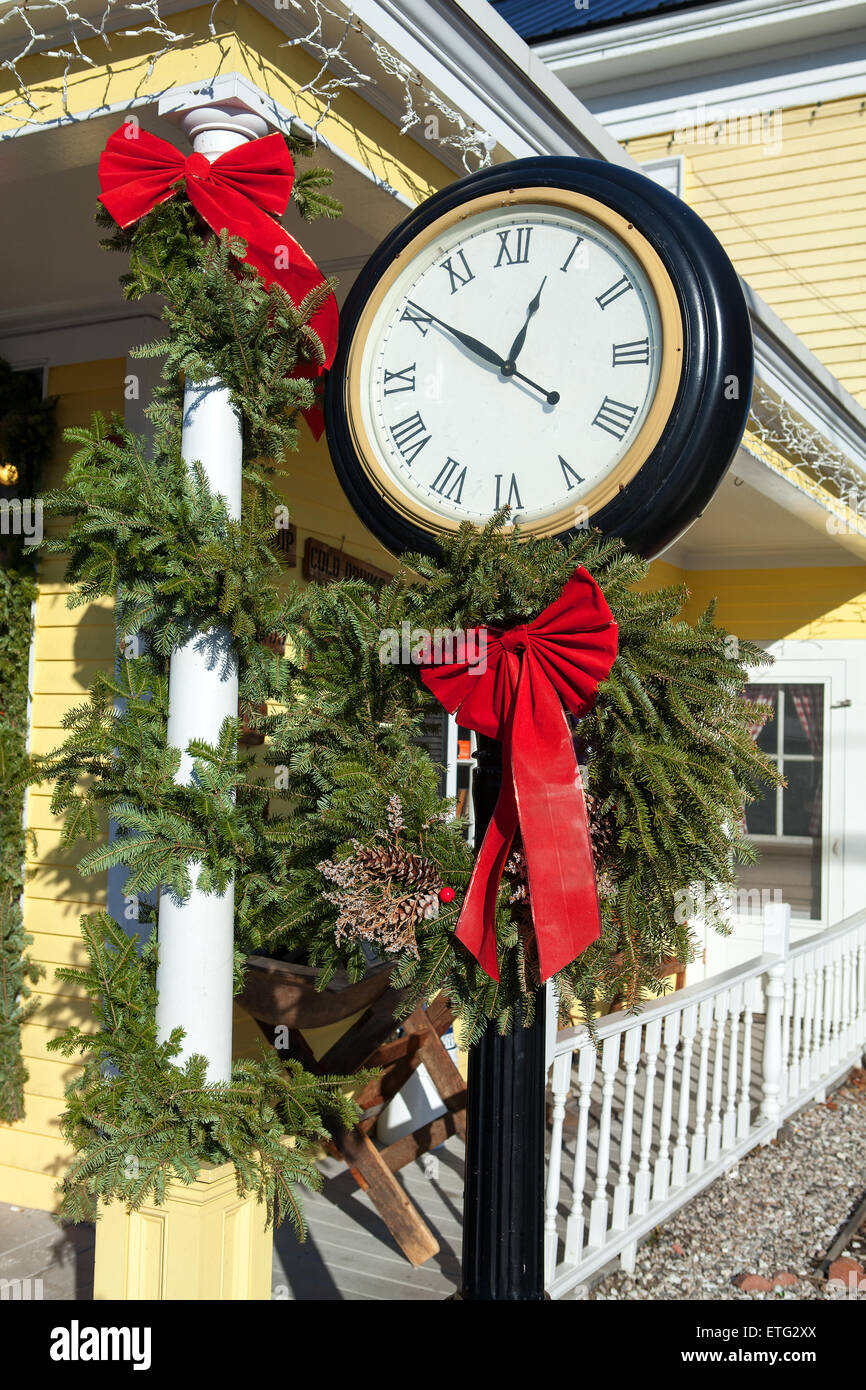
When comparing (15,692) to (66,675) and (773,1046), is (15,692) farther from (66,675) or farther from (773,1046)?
(773,1046)

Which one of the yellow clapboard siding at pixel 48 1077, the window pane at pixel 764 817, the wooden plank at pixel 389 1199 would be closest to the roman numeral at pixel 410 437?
the wooden plank at pixel 389 1199

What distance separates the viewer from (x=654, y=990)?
1662mm

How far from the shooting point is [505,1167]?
1921 millimetres

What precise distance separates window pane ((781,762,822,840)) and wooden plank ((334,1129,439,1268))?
5.26m

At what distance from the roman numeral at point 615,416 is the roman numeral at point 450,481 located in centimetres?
25

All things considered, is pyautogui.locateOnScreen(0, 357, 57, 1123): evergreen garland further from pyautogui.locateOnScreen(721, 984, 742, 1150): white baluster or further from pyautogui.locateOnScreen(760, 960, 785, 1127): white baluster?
pyautogui.locateOnScreen(760, 960, 785, 1127): white baluster

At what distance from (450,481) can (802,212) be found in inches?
291

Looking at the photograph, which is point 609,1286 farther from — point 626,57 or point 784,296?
point 626,57

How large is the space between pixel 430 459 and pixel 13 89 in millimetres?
1807

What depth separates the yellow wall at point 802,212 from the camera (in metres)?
7.76

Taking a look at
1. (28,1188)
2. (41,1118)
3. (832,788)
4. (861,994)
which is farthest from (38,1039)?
(832,788)

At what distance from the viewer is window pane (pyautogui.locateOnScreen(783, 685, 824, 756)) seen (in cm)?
804

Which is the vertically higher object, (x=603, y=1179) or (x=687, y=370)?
(x=687, y=370)
